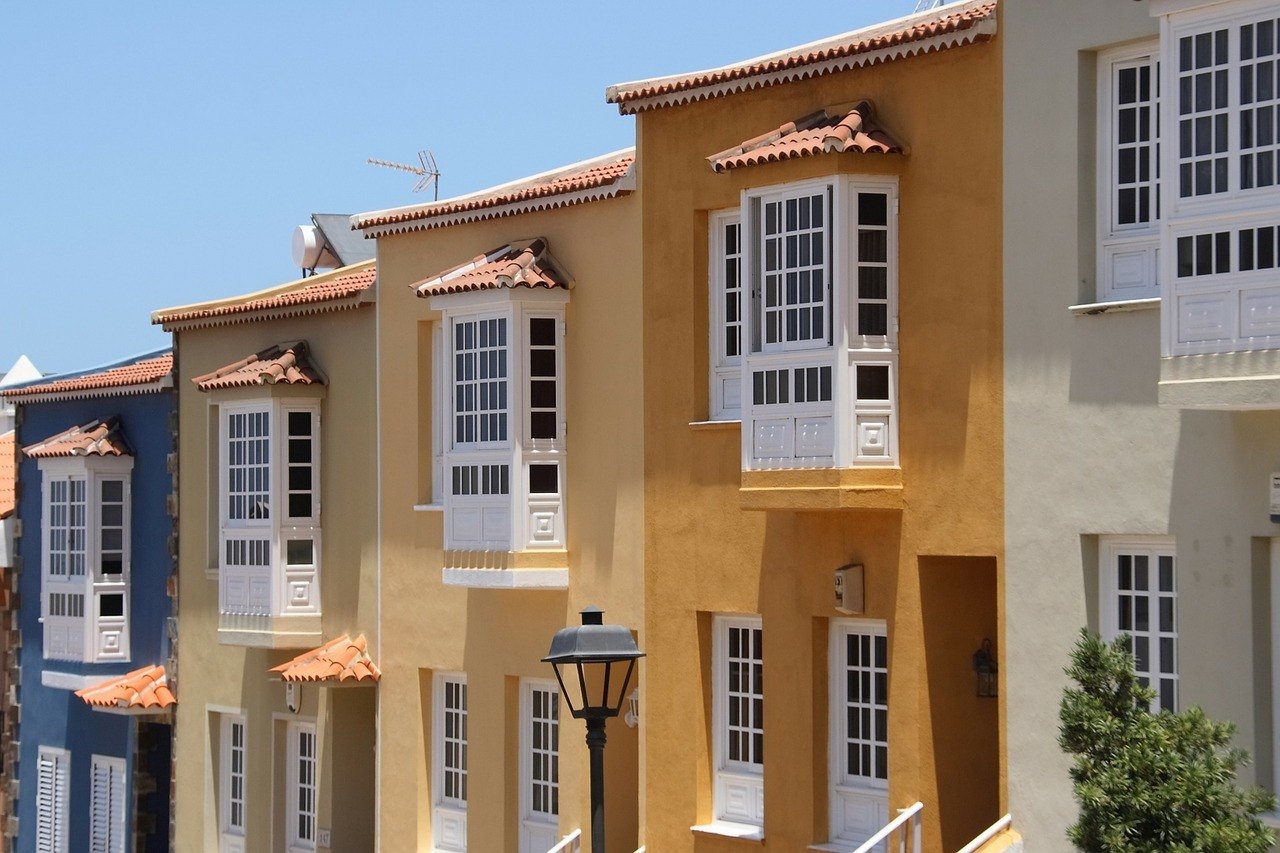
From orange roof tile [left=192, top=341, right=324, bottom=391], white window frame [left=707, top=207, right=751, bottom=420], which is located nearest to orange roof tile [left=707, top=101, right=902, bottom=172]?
white window frame [left=707, top=207, right=751, bottom=420]

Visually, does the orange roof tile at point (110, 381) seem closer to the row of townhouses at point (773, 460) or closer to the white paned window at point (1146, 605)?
the row of townhouses at point (773, 460)

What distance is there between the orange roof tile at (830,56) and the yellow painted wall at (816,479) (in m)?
0.13

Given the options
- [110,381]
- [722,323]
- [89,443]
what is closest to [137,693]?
[89,443]

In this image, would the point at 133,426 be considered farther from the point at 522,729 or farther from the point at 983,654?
the point at 983,654

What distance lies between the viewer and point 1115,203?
15234 millimetres

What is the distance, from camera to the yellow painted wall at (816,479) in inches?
634

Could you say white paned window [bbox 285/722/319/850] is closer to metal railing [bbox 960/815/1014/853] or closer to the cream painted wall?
metal railing [bbox 960/815/1014/853]

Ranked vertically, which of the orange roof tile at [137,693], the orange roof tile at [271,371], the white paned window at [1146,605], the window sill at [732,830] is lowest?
the window sill at [732,830]

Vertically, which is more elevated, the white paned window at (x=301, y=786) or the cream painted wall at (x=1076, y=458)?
the cream painted wall at (x=1076, y=458)

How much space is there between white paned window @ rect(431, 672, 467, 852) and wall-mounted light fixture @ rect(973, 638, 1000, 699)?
6.76 metres

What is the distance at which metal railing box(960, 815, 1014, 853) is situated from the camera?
1542cm

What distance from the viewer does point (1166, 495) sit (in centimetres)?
1459

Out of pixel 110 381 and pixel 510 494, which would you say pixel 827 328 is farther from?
pixel 110 381

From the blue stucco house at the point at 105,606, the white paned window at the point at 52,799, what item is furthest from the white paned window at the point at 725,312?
the white paned window at the point at 52,799
